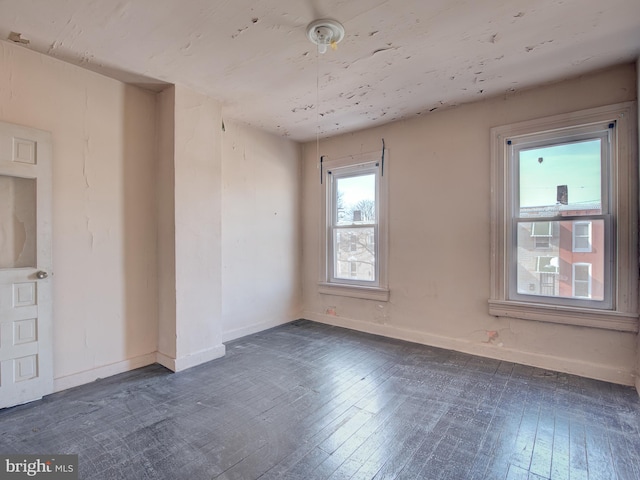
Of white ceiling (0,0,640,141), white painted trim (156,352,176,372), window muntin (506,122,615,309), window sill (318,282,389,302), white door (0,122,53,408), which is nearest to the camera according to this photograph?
white ceiling (0,0,640,141)

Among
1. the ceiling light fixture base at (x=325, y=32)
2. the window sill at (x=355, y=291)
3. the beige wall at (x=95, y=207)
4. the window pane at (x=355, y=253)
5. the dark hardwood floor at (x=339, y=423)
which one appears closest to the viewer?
the dark hardwood floor at (x=339, y=423)

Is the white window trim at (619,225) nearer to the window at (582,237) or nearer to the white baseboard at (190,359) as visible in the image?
the window at (582,237)

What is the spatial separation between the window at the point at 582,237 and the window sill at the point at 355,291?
1.87 m

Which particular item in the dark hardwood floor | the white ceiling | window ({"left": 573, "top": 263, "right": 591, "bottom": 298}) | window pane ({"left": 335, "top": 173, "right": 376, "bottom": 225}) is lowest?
the dark hardwood floor

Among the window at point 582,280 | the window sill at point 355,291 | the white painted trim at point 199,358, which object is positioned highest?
the window at point 582,280

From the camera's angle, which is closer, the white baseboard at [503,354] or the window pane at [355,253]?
the white baseboard at [503,354]

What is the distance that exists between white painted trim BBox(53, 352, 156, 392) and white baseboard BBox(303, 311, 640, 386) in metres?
2.27

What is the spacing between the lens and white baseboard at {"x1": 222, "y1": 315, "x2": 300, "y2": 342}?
3.76 m

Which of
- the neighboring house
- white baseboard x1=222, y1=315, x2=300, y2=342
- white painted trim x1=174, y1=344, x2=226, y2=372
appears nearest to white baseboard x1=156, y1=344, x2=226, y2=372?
white painted trim x1=174, y1=344, x2=226, y2=372

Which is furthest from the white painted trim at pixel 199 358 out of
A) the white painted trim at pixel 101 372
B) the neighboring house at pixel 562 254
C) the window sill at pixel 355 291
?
the neighboring house at pixel 562 254

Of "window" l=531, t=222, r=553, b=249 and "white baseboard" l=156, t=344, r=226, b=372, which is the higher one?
"window" l=531, t=222, r=553, b=249

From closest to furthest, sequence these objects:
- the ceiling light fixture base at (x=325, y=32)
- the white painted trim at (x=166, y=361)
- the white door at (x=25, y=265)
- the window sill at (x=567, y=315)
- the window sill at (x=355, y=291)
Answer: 1. the ceiling light fixture base at (x=325, y=32)
2. the white door at (x=25, y=265)
3. the window sill at (x=567, y=315)
4. the white painted trim at (x=166, y=361)
5. the window sill at (x=355, y=291)

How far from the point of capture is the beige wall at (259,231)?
383cm

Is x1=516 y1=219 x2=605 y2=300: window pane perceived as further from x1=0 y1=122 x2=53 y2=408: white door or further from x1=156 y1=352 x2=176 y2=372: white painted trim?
x1=0 y1=122 x2=53 y2=408: white door
